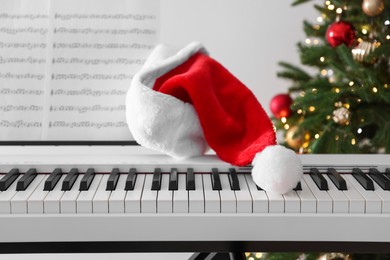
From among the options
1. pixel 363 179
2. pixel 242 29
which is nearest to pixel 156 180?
pixel 363 179

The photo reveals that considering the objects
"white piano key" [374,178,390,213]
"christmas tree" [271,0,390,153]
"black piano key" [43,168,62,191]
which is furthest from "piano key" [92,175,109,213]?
"christmas tree" [271,0,390,153]

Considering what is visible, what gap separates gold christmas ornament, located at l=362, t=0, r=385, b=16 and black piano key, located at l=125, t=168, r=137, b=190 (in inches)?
40.4

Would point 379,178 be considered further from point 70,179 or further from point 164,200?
point 70,179

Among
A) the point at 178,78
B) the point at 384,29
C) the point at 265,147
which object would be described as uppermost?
the point at 384,29

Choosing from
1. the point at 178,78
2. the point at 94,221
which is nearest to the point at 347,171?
the point at 178,78

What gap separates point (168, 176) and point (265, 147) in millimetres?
231

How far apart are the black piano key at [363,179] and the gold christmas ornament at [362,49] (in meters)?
0.70

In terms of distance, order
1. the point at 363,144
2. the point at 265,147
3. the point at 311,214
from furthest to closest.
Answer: the point at 363,144 → the point at 265,147 → the point at 311,214

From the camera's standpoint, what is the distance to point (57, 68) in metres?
1.55

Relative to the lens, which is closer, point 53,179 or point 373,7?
point 53,179

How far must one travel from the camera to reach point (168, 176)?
138 cm

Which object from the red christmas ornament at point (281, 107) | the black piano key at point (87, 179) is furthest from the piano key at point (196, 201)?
the red christmas ornament at point (281, 107)

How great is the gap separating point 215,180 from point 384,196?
1.16 ft

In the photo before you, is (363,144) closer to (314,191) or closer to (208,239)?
(314,191)
